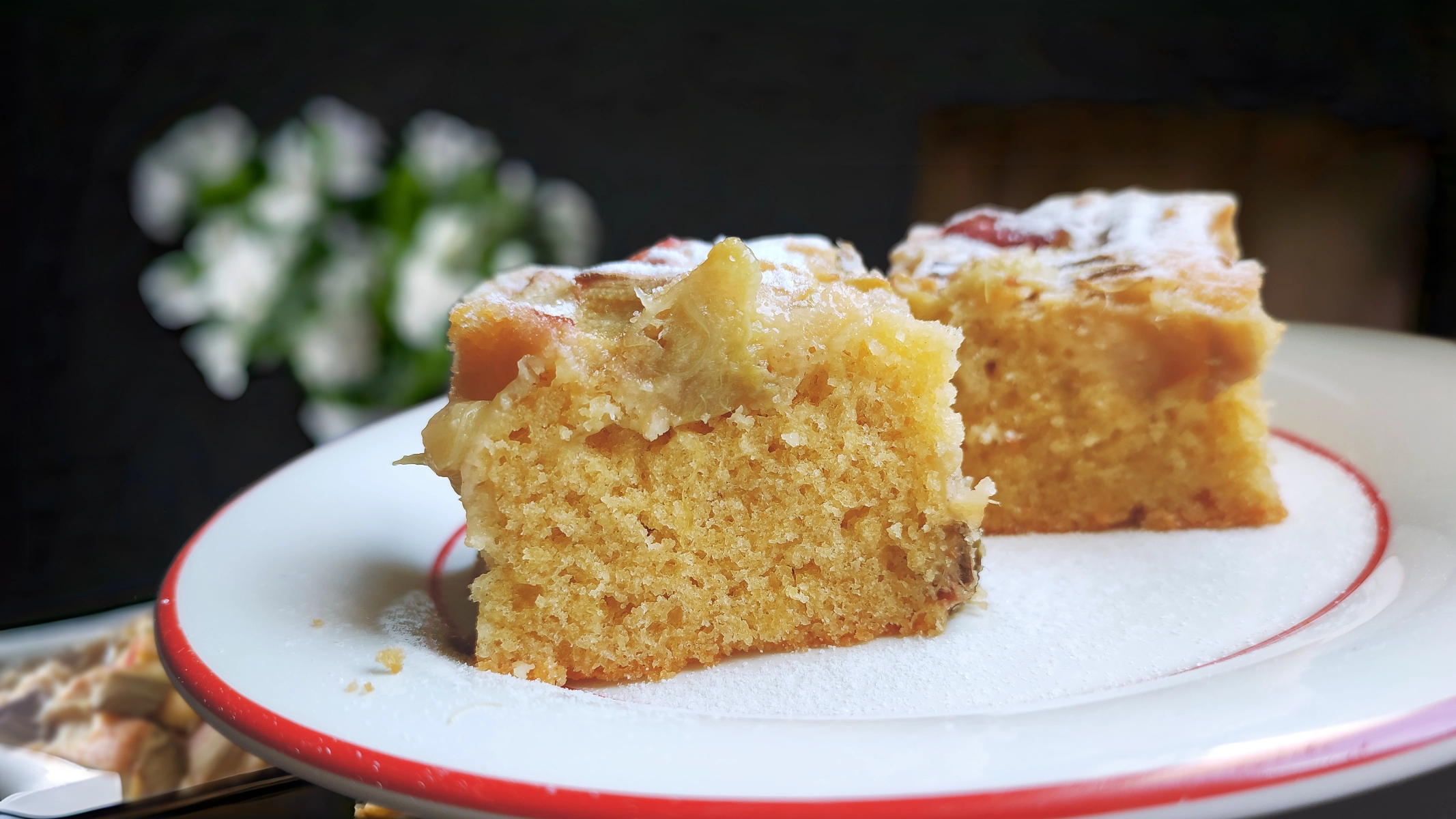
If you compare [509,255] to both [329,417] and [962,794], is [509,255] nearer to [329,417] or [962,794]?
[329,417]

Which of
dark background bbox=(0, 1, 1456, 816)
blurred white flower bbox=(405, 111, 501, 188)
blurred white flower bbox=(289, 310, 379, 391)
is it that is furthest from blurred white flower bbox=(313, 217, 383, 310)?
dark background bbox=(0, 1, 1456, 816)

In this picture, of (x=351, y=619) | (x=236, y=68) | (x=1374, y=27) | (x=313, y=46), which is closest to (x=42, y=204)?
(x=236, y=68)

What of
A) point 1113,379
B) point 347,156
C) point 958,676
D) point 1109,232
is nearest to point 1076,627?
point 958,676

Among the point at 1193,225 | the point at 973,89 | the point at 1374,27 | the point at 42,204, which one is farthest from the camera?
the point at 973,89

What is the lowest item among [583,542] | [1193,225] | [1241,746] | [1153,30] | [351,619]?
[351,619]

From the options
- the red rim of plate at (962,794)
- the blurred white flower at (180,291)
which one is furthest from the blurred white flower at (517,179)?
the red rim of plate at (962,794)

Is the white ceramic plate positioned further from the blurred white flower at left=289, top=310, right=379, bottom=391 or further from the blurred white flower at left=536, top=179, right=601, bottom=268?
the blurred white flower at left=536, top=179, right=601, bottom=268

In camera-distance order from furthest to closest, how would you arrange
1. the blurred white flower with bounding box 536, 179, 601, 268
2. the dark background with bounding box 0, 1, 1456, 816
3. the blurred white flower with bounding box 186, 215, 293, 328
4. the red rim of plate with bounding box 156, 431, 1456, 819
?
the dark background with bounding box 0, 1, 1456, 816, the blurred white flower with bounding box 536, 179, 601, 268, the blurred white flower with bounding box 186, 215, 293, 328, the red rim of plate with bounding box 156, 431, 1456, 819

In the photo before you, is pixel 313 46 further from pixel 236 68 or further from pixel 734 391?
pixel 734 391
